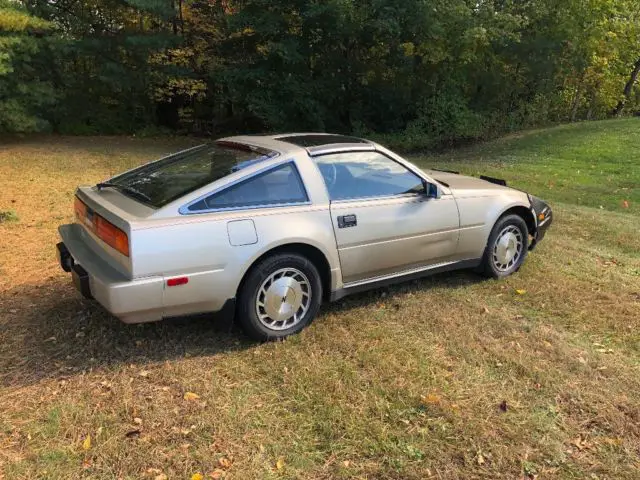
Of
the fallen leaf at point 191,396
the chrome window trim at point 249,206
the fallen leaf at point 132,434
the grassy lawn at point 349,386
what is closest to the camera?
the grassy lawn at point 349,386

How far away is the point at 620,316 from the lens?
→ 469cm

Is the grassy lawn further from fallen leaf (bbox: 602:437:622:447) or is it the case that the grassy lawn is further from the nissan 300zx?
the nissan 300zx

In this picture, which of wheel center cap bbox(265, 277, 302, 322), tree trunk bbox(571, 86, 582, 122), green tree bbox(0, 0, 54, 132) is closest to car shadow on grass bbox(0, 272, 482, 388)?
wheel center cap bbox(265, 277, 302, 322)

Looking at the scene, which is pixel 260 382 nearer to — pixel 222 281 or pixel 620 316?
pixel 222 281

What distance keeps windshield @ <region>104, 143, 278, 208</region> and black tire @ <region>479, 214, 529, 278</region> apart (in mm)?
2309

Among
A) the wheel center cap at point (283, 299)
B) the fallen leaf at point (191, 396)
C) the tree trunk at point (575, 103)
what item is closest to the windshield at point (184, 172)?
the wheel center cap at point (283, 299)

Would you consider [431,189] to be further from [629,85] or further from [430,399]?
[629,85]

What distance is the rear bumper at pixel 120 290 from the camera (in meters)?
3.39

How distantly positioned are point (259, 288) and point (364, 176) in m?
1.30

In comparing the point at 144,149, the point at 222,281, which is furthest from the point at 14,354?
the point at 144,149

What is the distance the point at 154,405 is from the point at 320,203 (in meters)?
1.79

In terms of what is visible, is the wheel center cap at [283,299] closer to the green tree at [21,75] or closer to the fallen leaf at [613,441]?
the fallen leaf at [613,441]

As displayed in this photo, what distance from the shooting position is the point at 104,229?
3.73 metres

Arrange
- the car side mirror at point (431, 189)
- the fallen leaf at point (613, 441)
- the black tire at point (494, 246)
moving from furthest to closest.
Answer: the black tire at point (494, 246) < the car side mirror at point (431, 189) < the fallen leaf at point (613, 441)
